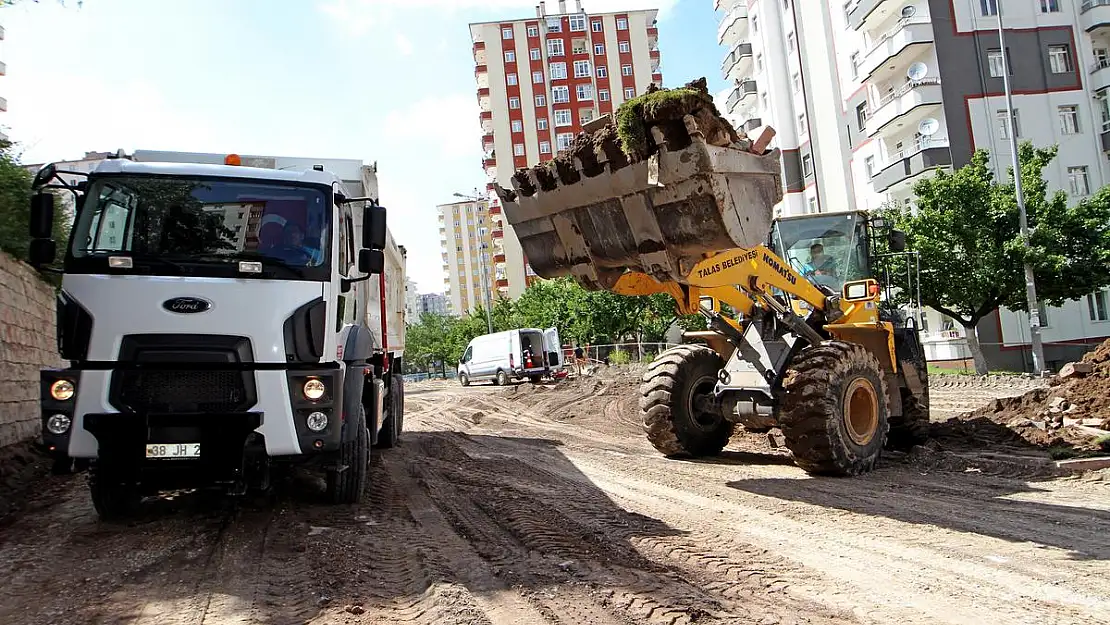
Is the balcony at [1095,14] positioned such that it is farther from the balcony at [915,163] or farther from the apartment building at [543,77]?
the apartment building at [543,77]

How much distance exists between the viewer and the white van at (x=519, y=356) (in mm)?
30078

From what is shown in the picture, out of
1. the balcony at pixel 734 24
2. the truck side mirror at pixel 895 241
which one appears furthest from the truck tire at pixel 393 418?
the balcony at pixel 734 24

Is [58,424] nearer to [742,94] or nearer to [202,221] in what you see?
[202,221]

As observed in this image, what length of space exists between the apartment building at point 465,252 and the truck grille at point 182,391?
119 meters

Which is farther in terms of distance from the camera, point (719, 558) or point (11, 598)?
point (719, 558)

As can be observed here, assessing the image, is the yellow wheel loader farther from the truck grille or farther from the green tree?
the green tree

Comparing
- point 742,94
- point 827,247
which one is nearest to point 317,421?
point 827,247

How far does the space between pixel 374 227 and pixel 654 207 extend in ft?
7.69

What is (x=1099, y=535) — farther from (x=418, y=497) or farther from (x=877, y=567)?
(x=418, y=497)

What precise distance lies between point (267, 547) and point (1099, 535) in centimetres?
588

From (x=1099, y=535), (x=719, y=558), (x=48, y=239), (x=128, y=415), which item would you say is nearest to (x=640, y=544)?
(x=719, y=558)

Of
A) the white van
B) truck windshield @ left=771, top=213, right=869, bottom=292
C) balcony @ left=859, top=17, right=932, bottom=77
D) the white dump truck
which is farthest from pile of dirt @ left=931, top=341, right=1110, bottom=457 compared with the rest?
balcony @ left=859, top=17, right=932, bottom=77

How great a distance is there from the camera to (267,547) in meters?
5.40

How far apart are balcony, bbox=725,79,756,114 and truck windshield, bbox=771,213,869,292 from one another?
37.5 meters
